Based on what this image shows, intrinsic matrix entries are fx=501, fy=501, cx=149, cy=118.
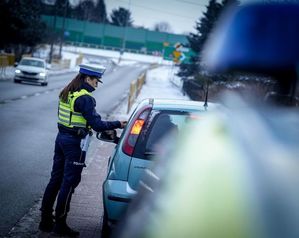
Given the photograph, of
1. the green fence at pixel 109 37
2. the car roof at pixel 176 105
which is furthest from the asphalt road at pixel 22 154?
the green fence at pixel 109 37

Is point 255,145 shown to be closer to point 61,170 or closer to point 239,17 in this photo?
point 239,17

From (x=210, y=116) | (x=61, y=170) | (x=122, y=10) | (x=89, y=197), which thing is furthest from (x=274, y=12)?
(x=122, y=10)

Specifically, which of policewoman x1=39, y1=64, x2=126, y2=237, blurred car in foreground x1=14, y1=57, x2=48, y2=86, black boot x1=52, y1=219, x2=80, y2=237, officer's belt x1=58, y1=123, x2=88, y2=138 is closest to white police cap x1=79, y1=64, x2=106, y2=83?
policewoman x1=39, y1=64, x2=126, y2=237

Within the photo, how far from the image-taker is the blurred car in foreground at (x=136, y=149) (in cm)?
449

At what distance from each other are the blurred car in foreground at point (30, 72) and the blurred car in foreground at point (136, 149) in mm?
25519

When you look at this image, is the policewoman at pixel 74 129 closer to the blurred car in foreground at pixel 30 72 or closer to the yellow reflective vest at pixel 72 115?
the yellow reflective vest at pixel 72 115

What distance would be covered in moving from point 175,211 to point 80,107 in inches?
133

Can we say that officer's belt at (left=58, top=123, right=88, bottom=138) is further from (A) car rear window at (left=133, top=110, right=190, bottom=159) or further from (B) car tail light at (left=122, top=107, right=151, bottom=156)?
(A) car rear window at (left=133, top=110, right=190, bottom=159)

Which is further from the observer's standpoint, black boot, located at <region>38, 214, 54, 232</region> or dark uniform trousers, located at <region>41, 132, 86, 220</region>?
black boot, located at <region>38, 214, 54, 232</region>

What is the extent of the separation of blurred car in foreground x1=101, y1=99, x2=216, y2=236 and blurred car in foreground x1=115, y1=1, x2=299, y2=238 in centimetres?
254

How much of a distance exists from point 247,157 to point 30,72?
28.7m

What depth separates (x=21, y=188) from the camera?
7074 millimetres

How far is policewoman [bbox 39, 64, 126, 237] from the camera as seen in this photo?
5035 mm

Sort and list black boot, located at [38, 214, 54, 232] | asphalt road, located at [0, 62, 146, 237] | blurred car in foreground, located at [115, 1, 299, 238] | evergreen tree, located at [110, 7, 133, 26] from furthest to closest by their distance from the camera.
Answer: evergreen tree, located at [110, 7, 133, 26]
asphalt road, located at [0, 62, 146, 237]
black boot, located at [38, 214, 54, 232]
blurred car in foreground, located at [115, 1, 299, 238]
